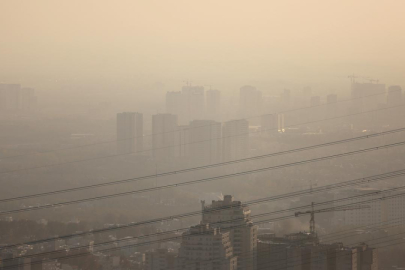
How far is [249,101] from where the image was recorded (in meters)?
10.8

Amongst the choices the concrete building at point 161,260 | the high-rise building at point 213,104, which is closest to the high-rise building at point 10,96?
the high-rise building at point 213,104

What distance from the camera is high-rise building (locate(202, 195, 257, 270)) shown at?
5422mm

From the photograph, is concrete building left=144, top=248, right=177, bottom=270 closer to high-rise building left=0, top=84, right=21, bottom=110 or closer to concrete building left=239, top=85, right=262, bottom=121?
high-rise building left=0, top=84, right=21, bottom=110

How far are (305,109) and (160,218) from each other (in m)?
3.74

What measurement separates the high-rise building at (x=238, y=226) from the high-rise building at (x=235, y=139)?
334 centimetres

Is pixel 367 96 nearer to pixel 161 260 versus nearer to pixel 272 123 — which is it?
pixel 272 123

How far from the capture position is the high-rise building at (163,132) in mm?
10195

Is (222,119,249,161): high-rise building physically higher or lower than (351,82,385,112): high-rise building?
lower

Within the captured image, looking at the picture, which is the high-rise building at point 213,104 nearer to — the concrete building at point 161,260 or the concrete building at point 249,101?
the concrete building at point 249,101

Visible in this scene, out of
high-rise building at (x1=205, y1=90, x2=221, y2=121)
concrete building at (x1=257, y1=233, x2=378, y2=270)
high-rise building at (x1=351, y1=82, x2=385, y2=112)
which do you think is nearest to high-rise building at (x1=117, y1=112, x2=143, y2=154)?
high-rise building at (x1=205, y1=90, x2=221, y2=121)

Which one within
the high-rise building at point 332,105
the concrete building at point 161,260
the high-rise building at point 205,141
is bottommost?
the concrete building at point 161,260

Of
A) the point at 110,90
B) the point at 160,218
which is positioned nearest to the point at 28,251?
the point at 160,218

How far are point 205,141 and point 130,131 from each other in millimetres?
1269

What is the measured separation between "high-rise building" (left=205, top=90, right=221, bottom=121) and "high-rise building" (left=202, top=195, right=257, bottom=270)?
14.4 feet
